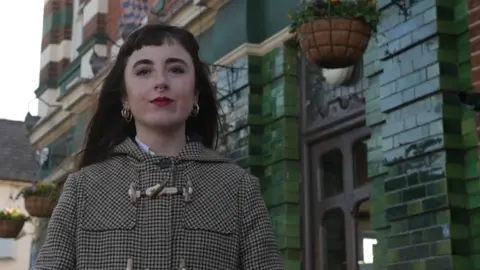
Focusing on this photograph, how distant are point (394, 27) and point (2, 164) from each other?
2293cm

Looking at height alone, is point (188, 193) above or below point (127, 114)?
below

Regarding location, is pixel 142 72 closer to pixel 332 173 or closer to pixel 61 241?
pixel 61 241

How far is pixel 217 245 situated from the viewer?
244 centimetres

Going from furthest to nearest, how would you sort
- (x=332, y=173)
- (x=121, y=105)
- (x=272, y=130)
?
(x=272, y=130)
(x=332, y=173)
(x=121, y=105)

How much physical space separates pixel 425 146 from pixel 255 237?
11.9 feet

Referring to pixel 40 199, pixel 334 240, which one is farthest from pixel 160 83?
pixel 40 199

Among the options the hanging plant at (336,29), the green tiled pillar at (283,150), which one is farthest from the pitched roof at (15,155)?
the hanging plant at (336,29)

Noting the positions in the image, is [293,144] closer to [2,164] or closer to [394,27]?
[394,27]

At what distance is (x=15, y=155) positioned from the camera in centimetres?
2825

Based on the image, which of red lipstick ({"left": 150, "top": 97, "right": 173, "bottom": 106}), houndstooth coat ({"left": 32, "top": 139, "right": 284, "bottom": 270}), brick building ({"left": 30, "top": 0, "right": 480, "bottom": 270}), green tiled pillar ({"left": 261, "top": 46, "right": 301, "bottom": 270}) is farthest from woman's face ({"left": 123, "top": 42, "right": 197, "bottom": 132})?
green tiled pillar ({"left": 261, "top": 46, "right": 301, "bottom": 270})

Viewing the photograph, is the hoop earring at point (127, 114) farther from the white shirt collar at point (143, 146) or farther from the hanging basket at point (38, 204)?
the hanging basket at point (38, 204)

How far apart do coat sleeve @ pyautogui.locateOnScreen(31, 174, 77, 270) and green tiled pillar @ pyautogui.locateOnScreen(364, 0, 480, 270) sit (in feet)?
12.0

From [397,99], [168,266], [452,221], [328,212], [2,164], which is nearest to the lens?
[168,266]

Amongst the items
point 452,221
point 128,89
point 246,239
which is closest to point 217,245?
point 246,239
